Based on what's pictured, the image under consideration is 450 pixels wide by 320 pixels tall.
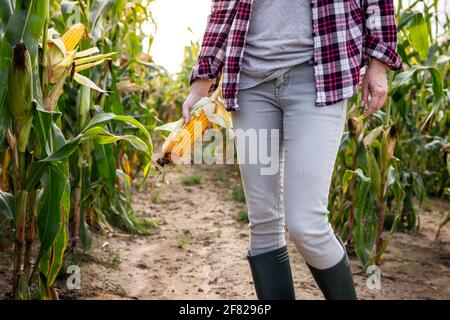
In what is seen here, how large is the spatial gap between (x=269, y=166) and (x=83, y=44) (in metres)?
0.97

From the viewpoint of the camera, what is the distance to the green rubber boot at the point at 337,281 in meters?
1.49

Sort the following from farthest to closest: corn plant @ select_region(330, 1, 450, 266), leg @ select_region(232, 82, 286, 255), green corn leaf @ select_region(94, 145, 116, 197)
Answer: corn plant @ select_region(330, 1, 450, 266), green corn leaf @ select_region(94, 145, 116, 197), leg @ select_region(232, 82, 286, 255)

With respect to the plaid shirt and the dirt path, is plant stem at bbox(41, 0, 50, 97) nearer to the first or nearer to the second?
the plaid shirt

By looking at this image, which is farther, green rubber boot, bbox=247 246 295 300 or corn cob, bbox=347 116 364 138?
corn cob, bbox=347 116 364 138

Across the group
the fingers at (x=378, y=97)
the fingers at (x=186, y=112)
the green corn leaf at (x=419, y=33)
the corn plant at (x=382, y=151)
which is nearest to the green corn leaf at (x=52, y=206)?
the fingers at (x=186, y=112)

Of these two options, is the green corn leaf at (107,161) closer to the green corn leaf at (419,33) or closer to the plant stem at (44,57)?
the plant stem at (44,57)

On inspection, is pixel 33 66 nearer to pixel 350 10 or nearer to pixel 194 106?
pixel 194 106

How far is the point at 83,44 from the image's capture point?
2123 mm

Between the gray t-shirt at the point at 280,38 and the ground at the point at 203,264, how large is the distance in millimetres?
1063

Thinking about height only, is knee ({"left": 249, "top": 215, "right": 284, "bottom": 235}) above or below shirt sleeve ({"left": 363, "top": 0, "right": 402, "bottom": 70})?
below

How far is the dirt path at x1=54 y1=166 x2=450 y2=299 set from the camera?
230 cm

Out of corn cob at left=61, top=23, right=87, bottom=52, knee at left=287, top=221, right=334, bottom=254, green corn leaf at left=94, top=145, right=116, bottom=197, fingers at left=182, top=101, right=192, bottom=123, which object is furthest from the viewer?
green corn leaf at left=94, top=145, right=116, bottom=197

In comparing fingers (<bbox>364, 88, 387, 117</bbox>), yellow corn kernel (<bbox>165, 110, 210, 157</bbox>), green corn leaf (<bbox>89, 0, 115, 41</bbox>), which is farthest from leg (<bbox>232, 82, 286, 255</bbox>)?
green corn leaf (<bbox>89, 0, 115, 41</bbox>)

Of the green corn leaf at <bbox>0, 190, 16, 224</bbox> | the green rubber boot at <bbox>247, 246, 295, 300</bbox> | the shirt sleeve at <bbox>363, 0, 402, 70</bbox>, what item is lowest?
the green rubber boot at <bbox>247, 246, 295, 300</bbox>
